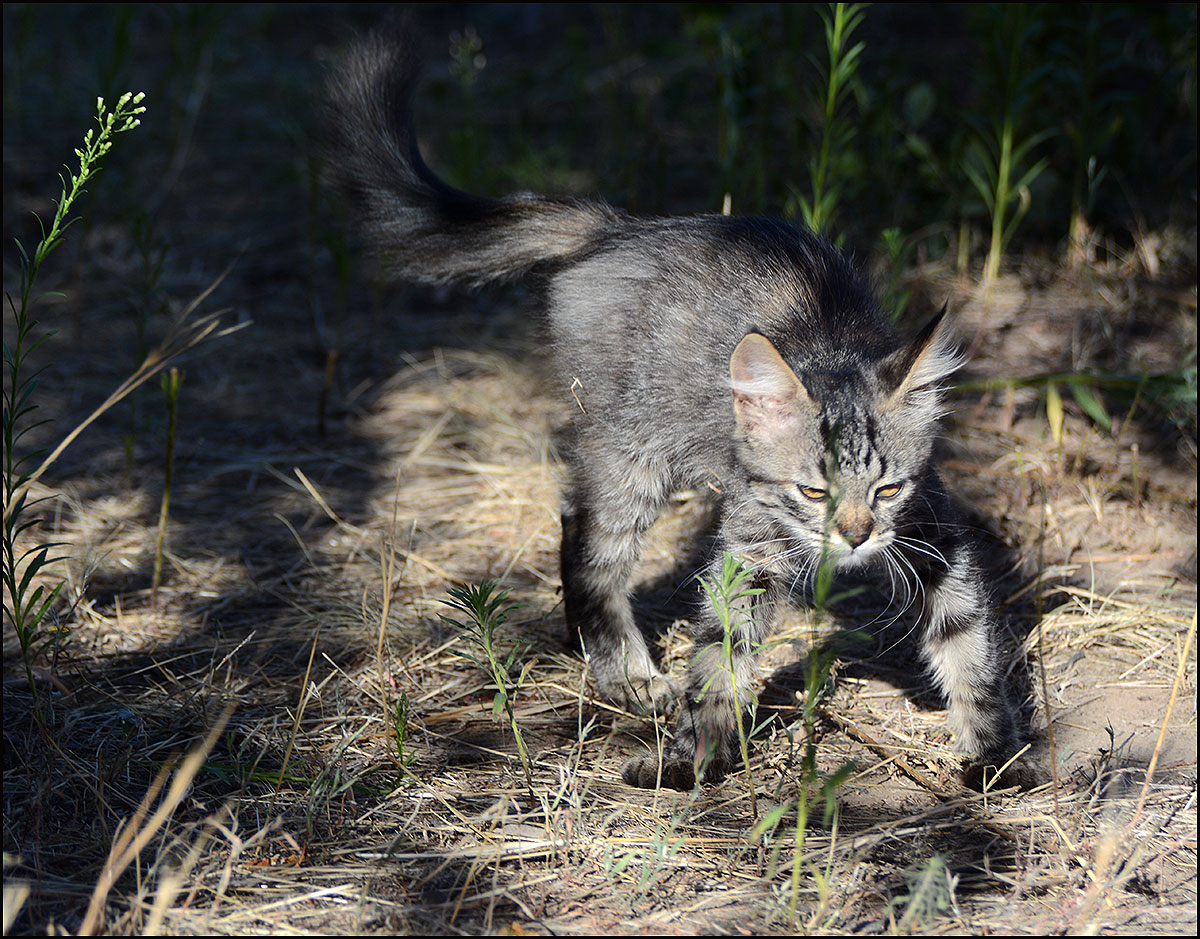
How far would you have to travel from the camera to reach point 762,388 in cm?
290

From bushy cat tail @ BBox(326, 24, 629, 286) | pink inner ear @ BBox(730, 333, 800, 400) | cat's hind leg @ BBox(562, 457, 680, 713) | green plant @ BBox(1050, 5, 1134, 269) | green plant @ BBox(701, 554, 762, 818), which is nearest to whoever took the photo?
green plant @ BBox(701, 554, 762, 818)

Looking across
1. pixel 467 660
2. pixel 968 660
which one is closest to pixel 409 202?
pixel 467 660

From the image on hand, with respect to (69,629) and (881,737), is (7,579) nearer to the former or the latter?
(69,629)

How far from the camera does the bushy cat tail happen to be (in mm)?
3551

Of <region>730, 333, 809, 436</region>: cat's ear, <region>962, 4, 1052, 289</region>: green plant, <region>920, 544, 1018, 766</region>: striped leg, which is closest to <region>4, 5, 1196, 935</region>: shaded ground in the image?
<region>920, 544, 1018, 766</region>: striped leg

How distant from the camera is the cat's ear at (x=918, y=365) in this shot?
2.83m

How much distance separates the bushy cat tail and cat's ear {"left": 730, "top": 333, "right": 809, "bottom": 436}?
35.4 inches

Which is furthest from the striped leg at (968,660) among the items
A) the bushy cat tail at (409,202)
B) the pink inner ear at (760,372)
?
the bushy cat tail at (409,202)

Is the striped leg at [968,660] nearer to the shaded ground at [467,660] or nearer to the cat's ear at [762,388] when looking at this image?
the shaded ground at [467,660]

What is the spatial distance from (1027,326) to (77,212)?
5135 mm

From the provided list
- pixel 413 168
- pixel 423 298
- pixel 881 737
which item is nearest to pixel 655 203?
pixel 423 298

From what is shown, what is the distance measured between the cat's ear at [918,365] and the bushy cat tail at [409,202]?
1108 mm

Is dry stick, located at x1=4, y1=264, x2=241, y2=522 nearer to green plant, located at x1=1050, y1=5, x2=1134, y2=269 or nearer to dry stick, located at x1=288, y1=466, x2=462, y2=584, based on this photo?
dry stick, located at x1=288, y1=466, x2=462, y2=584

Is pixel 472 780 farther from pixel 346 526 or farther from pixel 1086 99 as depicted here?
pixel 1086 99
